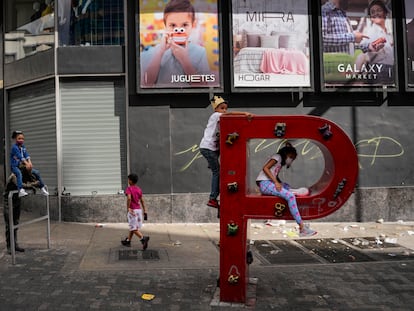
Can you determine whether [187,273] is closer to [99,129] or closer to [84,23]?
[99,129]

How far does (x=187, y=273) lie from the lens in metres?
5.99

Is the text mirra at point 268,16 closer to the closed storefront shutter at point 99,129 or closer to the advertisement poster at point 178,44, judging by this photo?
the advertisement poster at point 178,44

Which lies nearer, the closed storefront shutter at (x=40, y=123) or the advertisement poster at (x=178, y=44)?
the advertisement poster at (x=178, y=44)

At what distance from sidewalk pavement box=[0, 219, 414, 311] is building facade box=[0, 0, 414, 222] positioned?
4.80 feet

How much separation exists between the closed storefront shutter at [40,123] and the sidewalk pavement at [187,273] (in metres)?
2.14

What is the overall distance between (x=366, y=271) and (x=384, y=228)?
3.76 meters

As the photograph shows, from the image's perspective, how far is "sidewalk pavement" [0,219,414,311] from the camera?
4.88 metres

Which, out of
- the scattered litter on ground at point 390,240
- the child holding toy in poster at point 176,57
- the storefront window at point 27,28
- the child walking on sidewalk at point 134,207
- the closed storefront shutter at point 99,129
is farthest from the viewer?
the storefront window at point 27,28

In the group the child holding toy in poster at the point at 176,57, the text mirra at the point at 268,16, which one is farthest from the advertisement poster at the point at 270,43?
the child holding toy in poster at the point at 176,57

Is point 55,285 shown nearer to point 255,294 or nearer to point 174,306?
point 174,306

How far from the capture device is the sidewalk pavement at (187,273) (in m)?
4.88

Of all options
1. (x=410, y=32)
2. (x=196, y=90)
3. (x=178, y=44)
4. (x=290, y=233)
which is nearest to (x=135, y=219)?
(x=290, y=233)

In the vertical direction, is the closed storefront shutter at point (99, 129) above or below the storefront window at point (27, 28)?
below

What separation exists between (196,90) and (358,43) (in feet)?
12.8
